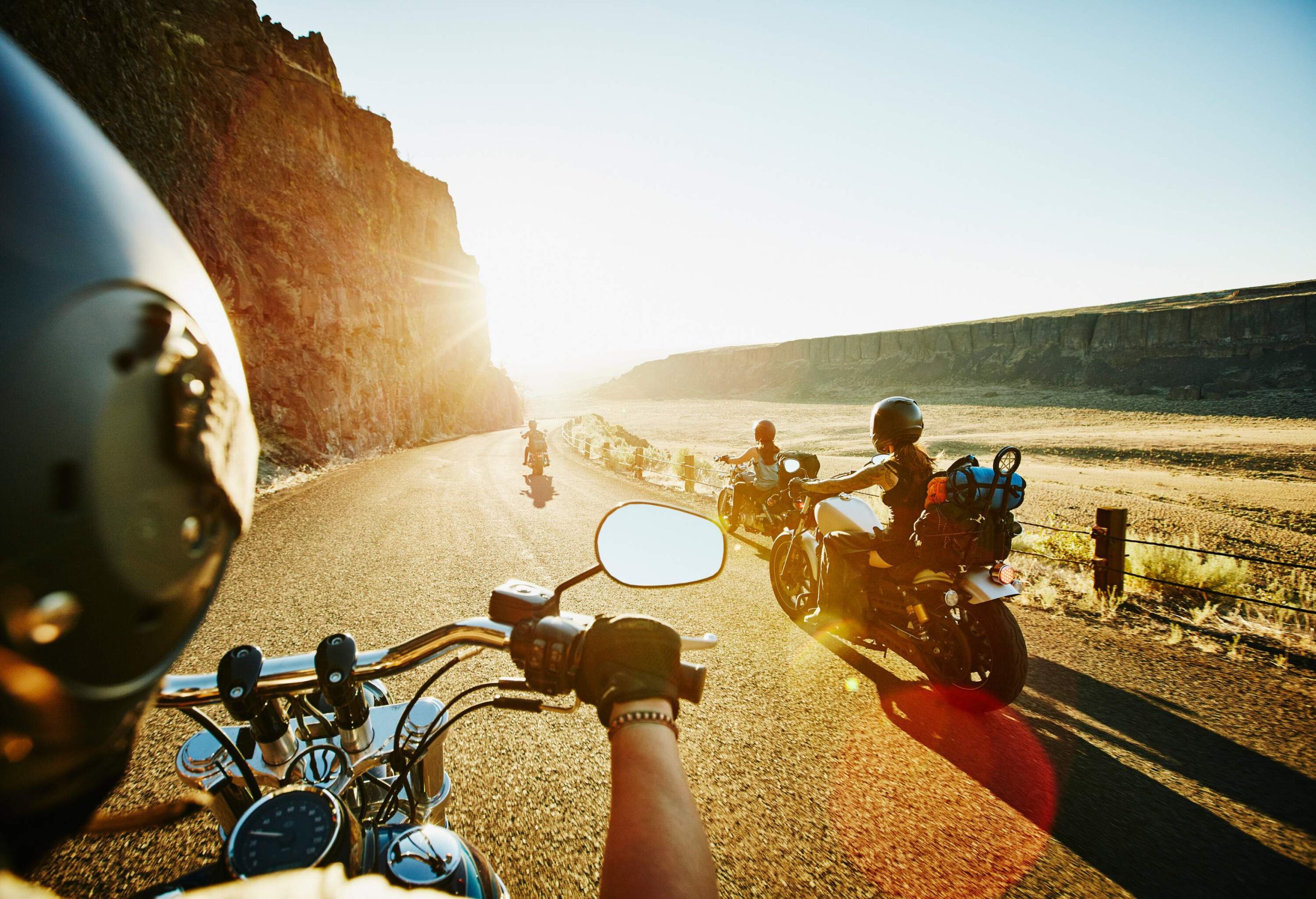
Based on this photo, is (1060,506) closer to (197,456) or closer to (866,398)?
(197,456)

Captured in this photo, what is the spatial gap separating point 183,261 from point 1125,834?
3.84 m

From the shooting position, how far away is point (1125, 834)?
246 cm

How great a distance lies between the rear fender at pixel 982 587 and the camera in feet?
11.1

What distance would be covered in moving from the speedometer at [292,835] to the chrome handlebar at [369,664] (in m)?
0.31

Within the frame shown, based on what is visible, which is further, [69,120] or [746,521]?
[746,521]

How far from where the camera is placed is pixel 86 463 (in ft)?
1.97

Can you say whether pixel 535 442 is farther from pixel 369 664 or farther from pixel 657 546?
pixel 369 664

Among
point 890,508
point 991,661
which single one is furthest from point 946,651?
point 890,508

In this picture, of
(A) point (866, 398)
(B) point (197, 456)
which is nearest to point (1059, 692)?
(B) point (197, 456)

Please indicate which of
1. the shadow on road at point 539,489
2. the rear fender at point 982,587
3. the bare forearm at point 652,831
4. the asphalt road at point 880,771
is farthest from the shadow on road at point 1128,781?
the shadow on road at point 539,489

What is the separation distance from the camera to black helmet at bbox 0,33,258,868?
535mm

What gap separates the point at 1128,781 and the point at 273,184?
2506 cm

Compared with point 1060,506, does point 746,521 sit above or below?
above

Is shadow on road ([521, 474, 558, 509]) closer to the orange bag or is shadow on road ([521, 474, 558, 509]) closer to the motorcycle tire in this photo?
the orange bag
